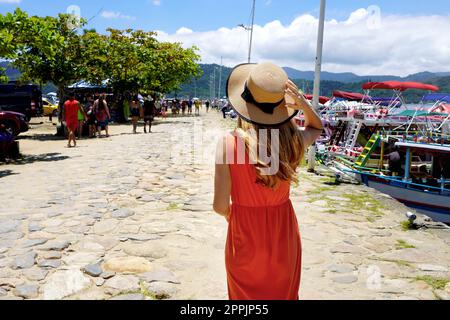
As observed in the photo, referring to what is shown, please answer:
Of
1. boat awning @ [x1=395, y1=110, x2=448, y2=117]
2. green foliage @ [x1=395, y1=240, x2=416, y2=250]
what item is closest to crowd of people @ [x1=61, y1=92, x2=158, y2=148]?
boat awning @ [x1=395, y1=110, x2=448, y2=117]

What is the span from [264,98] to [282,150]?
0.30 metres

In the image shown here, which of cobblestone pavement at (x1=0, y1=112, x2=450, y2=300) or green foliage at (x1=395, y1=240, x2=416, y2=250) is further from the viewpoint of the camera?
green foliage at (x1=395, y1=240, x2=416, y2=250)

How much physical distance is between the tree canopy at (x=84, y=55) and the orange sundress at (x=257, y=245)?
9567 millimetres

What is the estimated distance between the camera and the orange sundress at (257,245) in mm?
2252

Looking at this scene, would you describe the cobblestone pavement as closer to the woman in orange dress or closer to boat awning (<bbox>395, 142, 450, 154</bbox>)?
the woman in orange dress

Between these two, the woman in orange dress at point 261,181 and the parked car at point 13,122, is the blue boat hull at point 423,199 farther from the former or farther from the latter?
the parked car at point 13,122

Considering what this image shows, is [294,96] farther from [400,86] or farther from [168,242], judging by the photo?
[400,86]

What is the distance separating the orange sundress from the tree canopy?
31.4 feet

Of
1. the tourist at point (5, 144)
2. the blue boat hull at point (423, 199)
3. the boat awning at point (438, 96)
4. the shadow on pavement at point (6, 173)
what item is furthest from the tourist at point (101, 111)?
the boat awning at point (438, 96)

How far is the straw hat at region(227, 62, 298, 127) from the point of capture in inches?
84.7

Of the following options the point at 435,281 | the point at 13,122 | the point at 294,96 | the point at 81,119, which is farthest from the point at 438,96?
the point at 13,122
